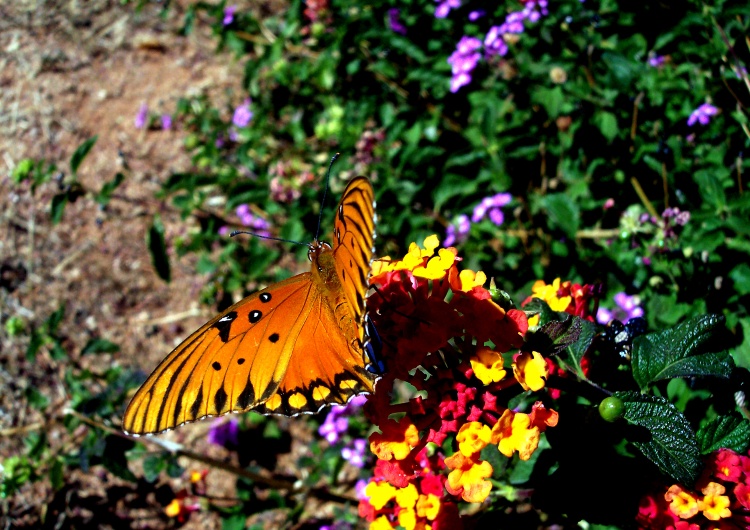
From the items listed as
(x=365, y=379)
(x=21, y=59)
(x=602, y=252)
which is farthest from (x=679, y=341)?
(x=21, y=59)

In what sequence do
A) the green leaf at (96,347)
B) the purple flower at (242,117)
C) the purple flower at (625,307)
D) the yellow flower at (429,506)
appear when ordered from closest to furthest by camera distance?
the yellow flower at (429,506) → the purple flower at (625,307) → the green leaf at (96,347) → the purple flower at (242,117)

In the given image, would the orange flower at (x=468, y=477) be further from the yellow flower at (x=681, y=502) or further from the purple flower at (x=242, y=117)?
the purple flower at (x=242, y=117)

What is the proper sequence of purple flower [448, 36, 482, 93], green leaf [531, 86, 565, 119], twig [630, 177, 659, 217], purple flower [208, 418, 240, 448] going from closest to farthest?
twig [630, 177, 659, 217] < green leaf [531, 86, 565, 119] < purple flower [448, 36, 482, 93] < purple flower [208, 418, 240, 448]

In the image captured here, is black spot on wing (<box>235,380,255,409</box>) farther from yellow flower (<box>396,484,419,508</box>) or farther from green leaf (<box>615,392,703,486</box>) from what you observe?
green leaf (<box>615,392,703,486</box>)

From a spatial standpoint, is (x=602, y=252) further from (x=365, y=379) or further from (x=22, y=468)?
(x=22, y=468)

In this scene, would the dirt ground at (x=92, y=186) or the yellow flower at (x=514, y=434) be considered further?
the dirt ground at (x=92, y=186)

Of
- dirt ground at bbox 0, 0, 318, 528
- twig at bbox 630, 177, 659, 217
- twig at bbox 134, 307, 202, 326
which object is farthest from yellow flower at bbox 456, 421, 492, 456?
twig at bbox 134, 307, 202, 326

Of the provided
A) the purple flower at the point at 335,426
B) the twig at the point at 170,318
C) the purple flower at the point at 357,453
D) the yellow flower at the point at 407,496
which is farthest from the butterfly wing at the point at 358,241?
the twig at the point at 170,318

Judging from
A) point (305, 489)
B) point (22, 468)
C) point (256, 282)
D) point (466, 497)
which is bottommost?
point (305, 489)
